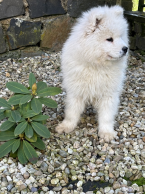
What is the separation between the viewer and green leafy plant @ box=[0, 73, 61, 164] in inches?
79.8

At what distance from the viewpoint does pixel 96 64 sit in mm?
2172

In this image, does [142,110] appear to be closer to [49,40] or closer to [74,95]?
[74,95]

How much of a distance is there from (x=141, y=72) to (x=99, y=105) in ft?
5.98

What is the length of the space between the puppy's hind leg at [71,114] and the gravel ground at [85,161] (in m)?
0.08

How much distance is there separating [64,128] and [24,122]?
0.68 m

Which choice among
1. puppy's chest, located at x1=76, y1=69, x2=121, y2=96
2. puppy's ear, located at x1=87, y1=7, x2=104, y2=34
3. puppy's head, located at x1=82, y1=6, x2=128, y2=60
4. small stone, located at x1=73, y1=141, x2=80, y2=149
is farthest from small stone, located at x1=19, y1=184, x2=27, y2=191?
puppy's ear, located at x1=87, y1=7, x2=104, y2=34

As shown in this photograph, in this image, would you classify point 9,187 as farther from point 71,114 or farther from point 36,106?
point 71,114

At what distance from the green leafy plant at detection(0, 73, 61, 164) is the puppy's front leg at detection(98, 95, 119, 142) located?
59cm

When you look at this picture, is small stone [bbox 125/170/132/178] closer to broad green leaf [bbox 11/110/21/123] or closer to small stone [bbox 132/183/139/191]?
small stone [bbox 132/183/139/191]

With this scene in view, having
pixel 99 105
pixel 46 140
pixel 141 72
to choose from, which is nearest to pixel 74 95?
pixel 99 105

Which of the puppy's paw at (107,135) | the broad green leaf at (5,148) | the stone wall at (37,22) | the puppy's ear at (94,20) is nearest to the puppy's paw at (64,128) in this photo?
the puppy's paw at (107,135)

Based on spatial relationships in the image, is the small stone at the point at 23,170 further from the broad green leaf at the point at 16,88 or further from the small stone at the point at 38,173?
the broad green leaf at the point at 16,88

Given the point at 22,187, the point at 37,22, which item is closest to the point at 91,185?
the point at 22,187

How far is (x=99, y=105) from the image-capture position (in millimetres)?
2564
